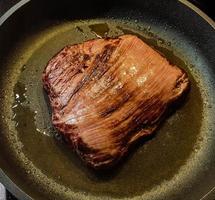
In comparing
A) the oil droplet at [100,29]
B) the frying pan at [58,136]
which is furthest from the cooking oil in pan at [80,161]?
the oil droplet at [100,29]

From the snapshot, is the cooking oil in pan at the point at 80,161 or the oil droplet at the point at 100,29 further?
the oil droplet at the point at 100,29

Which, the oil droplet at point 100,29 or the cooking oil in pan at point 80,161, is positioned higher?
the oil droplet at point 100,29

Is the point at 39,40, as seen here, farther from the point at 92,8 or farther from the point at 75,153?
the point at 75,153

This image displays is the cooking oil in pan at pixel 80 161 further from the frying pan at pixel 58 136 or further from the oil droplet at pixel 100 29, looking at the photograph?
the oil droplet at pixel 100 29

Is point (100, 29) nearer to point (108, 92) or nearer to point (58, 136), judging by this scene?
point (108, 92)

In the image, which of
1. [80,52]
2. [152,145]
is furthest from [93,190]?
[80,52]

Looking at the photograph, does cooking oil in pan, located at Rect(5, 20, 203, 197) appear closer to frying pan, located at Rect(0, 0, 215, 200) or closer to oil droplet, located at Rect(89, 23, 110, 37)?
frying pan, located at Rect(0, 0, 215, 200)
